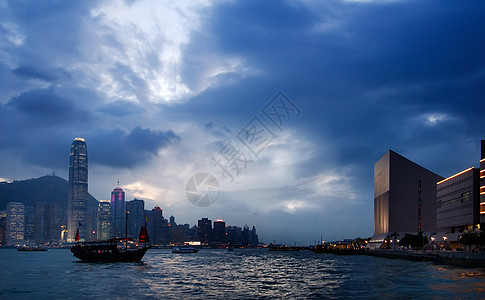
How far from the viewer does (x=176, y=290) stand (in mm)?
49656

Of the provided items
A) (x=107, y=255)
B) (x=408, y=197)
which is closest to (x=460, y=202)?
(x=408, y=197)

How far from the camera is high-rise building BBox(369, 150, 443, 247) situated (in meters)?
182

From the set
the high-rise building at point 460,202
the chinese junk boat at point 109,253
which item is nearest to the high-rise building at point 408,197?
the high-rise building at point 460,202

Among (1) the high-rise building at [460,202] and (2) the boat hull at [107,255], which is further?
(1) the high-rise building at [460,202]

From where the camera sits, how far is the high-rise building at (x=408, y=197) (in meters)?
182

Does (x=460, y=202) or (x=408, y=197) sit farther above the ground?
(x=408, y=197)

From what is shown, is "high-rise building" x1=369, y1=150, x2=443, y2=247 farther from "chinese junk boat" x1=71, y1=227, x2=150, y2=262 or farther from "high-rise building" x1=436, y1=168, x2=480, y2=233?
"chinese junk boat" x1=71, y1=227, x2=150, y2=262

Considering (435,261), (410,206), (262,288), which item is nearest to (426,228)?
(410,206)

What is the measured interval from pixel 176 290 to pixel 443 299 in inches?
1014

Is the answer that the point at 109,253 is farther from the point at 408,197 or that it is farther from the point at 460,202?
the point at 408,197

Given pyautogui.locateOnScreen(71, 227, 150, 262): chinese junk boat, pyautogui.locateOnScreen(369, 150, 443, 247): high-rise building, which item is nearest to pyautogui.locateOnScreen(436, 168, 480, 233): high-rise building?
pyautogui.locateOnScreen(369, 150, 443, 247): high-rise building

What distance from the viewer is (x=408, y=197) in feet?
602

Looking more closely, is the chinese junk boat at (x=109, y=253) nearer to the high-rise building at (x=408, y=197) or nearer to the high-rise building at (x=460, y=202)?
the high-rise building at (x=460, y=202)

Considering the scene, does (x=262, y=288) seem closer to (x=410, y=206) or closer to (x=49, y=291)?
(x=49, y=291)
